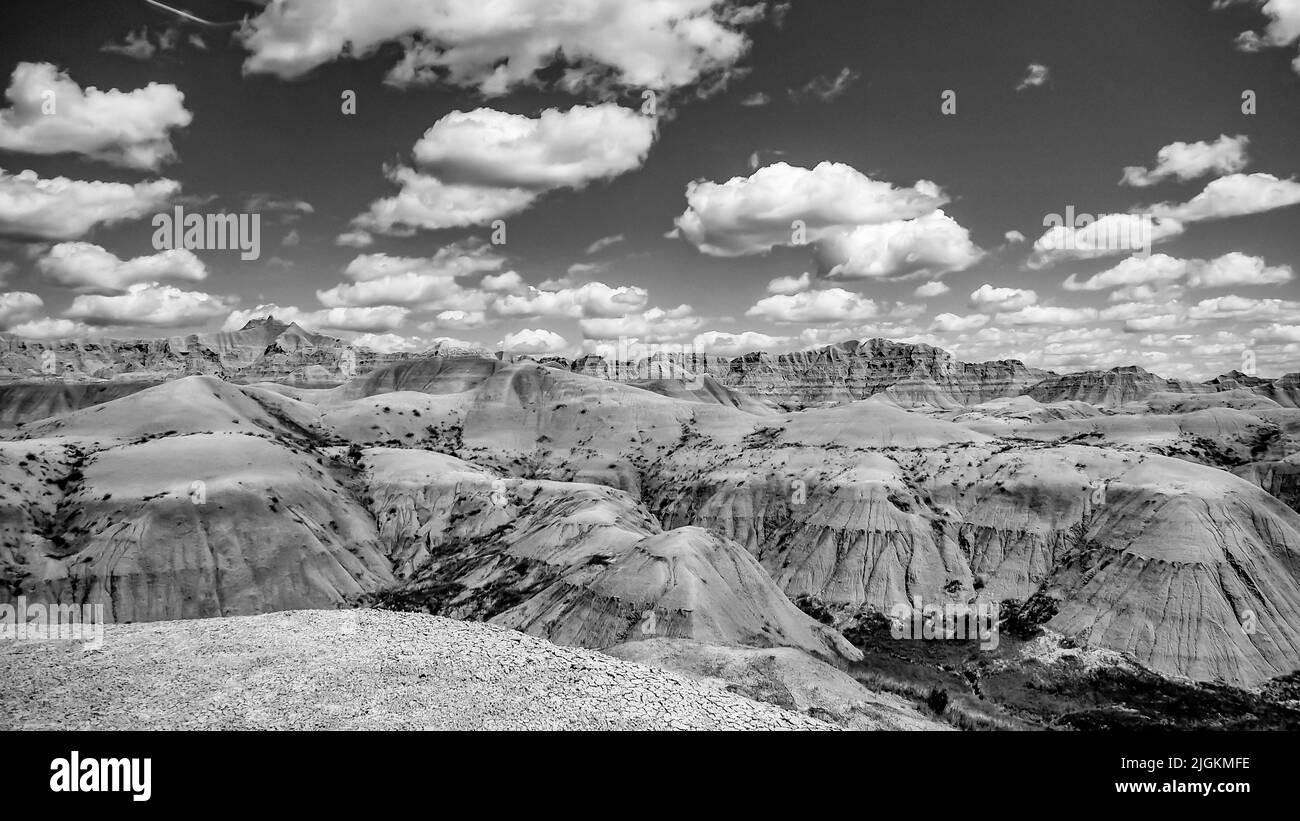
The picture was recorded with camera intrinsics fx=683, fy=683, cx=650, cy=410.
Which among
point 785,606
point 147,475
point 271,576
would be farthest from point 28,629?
point 147,475

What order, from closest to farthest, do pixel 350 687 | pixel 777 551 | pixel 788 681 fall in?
pixel 350 687 → pixel 788 681 → pixel 777 551

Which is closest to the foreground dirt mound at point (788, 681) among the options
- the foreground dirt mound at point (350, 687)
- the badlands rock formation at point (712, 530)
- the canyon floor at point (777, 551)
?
the canyon floor at point (777, 551)

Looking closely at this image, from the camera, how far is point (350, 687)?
16.4 m

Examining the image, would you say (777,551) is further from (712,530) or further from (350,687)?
(350,687)

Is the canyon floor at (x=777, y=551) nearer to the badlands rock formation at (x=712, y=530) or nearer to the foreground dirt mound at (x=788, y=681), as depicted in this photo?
the foreground dirt mound at (x=788, y=681)

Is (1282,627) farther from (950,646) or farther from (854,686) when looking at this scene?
(854,686)

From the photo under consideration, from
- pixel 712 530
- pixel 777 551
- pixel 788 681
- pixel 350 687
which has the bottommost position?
pixel 777 551

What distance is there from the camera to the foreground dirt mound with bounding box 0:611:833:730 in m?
15.0

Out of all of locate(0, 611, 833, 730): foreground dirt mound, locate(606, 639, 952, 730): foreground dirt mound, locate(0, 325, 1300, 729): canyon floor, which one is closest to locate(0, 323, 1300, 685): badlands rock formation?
locate(0, 325, 1300, 729): canyon floor

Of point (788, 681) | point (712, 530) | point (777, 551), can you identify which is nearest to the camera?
point (788, 681)

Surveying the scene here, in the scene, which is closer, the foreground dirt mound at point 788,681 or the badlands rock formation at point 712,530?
the foreground dirt mound at point 788,681

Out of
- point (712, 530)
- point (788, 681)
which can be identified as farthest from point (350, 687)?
point (712, 530)

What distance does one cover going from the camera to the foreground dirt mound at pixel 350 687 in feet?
49.2
